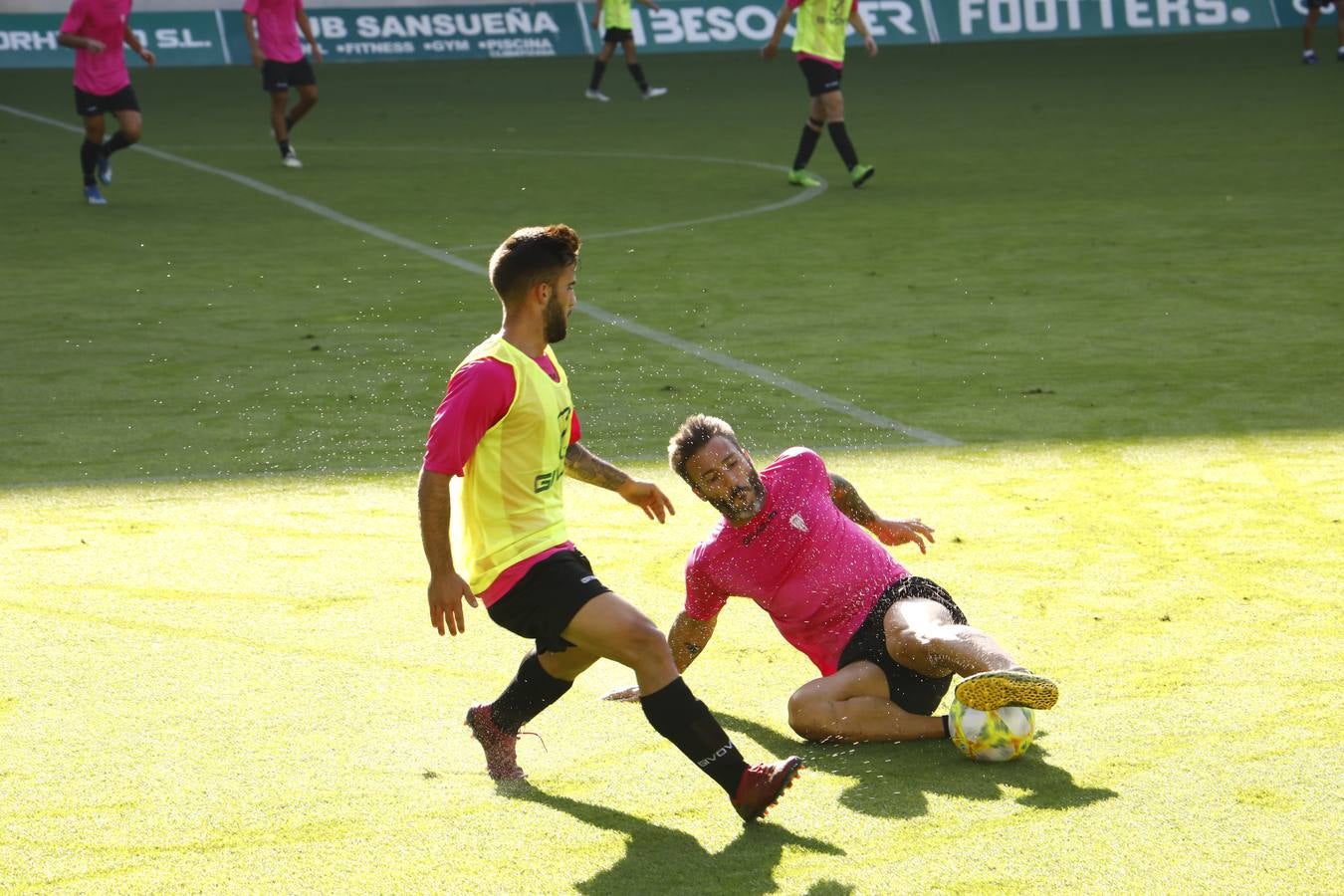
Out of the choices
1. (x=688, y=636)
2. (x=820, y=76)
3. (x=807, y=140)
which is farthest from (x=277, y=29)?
(x=688, y=636)

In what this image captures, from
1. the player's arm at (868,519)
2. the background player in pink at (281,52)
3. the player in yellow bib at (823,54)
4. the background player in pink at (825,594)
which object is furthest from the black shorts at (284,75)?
the background player in pink at (825,594)

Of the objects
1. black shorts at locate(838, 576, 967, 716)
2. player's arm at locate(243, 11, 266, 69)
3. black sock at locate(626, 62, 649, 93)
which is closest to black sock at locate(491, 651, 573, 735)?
black shorts at locate(838, 576, 967, 716)

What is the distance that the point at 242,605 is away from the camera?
20.3 feet

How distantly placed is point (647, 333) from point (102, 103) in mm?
6934

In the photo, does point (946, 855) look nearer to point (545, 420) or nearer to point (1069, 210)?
point (545, 420)

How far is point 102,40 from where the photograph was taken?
15.5 meters

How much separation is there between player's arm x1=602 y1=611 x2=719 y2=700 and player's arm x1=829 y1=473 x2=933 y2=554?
559 millimetres

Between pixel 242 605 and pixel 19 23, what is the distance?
2452cm

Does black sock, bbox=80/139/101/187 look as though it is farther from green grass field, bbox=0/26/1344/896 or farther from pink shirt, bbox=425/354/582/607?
pink shirt, bbox=425/354/582/607

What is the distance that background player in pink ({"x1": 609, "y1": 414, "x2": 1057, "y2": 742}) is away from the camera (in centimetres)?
491

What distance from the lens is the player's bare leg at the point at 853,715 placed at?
4.92 m

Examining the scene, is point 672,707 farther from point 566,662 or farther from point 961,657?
point 961,657

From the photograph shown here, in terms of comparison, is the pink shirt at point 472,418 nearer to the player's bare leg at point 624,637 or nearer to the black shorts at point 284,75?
the player's bare leg at point 624,637

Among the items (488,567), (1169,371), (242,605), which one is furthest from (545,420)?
(1169,371)
